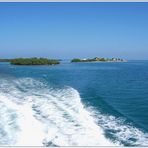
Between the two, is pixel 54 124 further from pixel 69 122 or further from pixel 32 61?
pixel 32 61

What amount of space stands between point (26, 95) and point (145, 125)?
8.86 m

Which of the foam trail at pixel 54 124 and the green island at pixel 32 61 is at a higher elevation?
the green island at pixel 32 61

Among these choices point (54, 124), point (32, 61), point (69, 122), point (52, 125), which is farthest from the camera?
point (32, 61)

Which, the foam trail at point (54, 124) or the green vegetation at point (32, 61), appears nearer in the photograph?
the foam trail at point (54, 124)

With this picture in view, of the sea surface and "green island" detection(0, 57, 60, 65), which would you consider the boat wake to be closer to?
the sea surface

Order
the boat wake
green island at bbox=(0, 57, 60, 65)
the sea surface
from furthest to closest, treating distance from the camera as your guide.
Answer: green island at bbox=(0, 57, 60, 65)
the sea surface
the boat wake

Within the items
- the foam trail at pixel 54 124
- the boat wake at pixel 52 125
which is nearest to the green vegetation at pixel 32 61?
the foam trail at pixel 54 124

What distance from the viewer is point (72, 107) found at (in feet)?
53.5

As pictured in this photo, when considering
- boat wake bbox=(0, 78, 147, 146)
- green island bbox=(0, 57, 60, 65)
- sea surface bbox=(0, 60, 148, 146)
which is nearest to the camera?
boat wake bbox=(0, 78, 147, 146)

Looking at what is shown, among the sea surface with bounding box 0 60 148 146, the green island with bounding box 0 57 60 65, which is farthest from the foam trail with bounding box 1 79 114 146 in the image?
the green island with bounding box 0 57 60 65

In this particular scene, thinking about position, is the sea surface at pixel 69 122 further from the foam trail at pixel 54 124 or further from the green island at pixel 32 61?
the green island at pixel 32 61

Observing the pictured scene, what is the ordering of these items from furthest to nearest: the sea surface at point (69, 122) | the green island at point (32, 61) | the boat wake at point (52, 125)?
the green island at point (32, 61) < the sea surface at point (69, 122) < the boat wake at point (52, 125)

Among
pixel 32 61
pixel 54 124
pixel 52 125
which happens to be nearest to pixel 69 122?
pixel 54 124

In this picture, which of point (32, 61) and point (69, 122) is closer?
point (69, 122)
